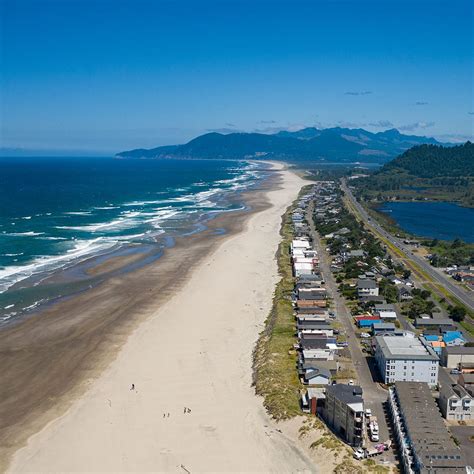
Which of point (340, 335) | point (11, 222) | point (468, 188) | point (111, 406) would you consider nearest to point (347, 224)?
point (340, 335)

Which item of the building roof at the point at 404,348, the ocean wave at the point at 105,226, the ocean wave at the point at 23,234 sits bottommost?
the building roof at the point at 404,348

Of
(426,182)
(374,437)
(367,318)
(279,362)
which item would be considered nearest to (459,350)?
(367,318)

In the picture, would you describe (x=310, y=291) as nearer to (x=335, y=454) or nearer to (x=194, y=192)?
(x=335, y=454)

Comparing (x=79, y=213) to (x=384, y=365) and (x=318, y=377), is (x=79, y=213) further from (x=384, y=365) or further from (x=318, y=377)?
(x=384, y=365)

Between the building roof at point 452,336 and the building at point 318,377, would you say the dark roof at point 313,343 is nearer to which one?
the building at point 318,377

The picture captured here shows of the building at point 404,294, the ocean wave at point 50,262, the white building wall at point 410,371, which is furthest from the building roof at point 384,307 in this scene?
the ocean wave at point 50,262

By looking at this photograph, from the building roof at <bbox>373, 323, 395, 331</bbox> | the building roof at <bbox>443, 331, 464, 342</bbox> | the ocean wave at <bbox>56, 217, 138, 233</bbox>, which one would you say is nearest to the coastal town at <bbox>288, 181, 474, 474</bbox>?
the building roof at <bbox>443, 331, 464, 342</bbox>
